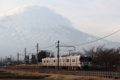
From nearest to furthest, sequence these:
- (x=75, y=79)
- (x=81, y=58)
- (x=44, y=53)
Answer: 1. (x=75, y=79)
2. (x=81, y=58)
3. (x=44, y=53)

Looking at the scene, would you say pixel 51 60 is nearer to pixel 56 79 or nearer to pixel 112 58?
pixel 112 58

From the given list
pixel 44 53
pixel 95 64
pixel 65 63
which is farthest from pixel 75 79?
pixel 44 53

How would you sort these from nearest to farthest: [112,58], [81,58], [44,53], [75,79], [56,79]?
[75,79], [56,79], [81,58], [112,58], [44,53]

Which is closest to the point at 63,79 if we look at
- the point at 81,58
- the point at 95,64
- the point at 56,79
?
the point at 56,79

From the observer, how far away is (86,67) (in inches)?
2151

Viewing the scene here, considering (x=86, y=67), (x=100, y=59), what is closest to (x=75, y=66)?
(x=86, y=67)

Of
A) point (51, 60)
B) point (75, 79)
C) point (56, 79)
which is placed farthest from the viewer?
point (51, 60)

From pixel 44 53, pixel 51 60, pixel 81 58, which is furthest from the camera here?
pixel 44 53

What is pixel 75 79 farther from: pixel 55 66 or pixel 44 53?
pixel 44 53

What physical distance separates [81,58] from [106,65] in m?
9.55

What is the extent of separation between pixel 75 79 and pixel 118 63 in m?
33.9

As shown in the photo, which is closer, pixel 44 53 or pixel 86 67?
pixel 86 67

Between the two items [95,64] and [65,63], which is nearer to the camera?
[65,63]

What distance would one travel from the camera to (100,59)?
60.1 meters
